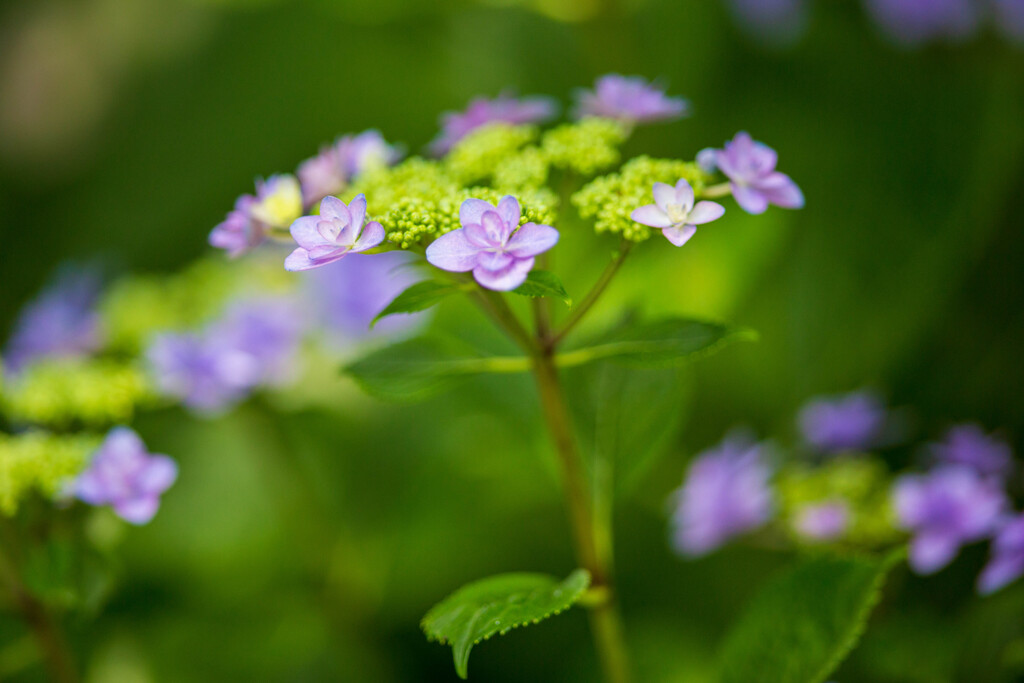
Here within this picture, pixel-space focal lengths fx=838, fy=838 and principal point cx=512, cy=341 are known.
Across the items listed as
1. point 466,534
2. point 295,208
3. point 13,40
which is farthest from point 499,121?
point 13,40

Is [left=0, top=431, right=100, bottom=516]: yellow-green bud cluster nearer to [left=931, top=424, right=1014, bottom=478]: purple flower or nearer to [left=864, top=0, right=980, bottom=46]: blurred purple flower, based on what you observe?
[left=931, top=424, right=1014, bottom=478]: purple flower

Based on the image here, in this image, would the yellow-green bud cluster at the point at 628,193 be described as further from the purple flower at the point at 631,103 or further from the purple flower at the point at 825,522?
the purple flower at the point at 825,522

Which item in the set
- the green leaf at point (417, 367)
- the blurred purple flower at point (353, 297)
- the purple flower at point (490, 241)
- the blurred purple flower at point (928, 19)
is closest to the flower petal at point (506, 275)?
the purple flower at point (490, 241)

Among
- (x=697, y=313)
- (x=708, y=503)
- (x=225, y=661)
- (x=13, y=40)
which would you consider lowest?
(x=225, y=661)

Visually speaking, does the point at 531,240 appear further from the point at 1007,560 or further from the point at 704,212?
the point at 1007,560

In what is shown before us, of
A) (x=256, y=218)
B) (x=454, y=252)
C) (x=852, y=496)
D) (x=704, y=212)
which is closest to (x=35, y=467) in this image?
(x=256, y=218)

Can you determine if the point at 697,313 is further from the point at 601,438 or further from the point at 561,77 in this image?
the point at 561,77

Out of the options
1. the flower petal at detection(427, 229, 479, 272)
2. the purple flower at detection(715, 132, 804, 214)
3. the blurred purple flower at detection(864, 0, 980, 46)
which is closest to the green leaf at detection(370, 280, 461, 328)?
the flower petal at detection(427, 229, 479, 272)
